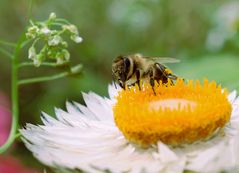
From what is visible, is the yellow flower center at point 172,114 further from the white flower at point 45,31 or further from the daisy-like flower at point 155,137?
the white flower at point 45,31

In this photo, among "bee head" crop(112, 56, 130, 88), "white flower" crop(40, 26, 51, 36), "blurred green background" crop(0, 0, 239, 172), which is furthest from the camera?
"blurred green background" crop(0, 0, 239, 172)

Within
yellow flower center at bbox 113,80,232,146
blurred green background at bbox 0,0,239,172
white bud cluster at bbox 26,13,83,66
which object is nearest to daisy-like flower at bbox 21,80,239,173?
yellow flower center at bbox 113,80,232,146

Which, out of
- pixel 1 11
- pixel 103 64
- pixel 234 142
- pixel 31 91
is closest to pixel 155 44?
pixel 103 64

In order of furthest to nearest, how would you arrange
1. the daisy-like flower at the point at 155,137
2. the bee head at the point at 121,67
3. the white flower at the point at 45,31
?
the white flower at the point at 45,31, the bee head at the point at 121,67, the daisy-like flower at the point at 155,137

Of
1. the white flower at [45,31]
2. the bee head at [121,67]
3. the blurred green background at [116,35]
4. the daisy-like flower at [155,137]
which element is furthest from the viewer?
the blurred green background at [116,35]

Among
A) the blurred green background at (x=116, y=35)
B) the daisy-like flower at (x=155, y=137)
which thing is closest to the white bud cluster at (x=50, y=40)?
the daisy-like flower at (x=155, y=137)

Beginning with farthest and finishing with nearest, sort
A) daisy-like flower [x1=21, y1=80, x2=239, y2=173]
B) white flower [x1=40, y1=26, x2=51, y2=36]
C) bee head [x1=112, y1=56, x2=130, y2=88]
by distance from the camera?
white flower [x1=40, y1=26, x2=51, y2=36] → bee head [x1=112, y1=56, x2=130, y2=88] → daisy-like flower [x1=21, y1=80, x2=239, y2=173]

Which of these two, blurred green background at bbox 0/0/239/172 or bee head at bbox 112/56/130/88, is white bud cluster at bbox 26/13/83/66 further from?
blurred green background at bbox 0/0/239/172
